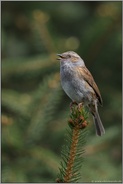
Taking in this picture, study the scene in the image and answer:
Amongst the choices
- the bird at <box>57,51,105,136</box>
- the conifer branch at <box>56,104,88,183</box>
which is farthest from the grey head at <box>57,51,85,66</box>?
the conifer branch at <box>56,104,88,183</box>

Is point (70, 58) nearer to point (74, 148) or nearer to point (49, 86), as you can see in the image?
point (49, 86)

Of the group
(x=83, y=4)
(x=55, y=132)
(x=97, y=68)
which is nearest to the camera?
(x=55, y=132)

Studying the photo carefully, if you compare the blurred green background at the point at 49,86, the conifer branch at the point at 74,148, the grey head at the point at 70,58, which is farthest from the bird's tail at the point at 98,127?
the conifer branch at the point at 74,148

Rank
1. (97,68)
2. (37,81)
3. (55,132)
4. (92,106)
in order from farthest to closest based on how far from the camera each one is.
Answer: (97,68) < (37,81) < (55,132) < (92,106)

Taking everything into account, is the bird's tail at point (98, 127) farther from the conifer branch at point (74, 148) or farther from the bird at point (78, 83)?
the conifer branch at point (74, 148)

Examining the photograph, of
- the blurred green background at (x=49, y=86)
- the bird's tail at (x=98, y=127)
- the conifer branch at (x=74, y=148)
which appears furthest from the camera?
the bird's tail at (x=98, y=127)

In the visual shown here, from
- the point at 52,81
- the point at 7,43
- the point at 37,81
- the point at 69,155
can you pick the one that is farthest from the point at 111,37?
the point at 69,155

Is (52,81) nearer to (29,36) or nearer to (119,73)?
(119,73)

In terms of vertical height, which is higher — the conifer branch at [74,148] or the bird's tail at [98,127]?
the conifer branch at [74,148]
